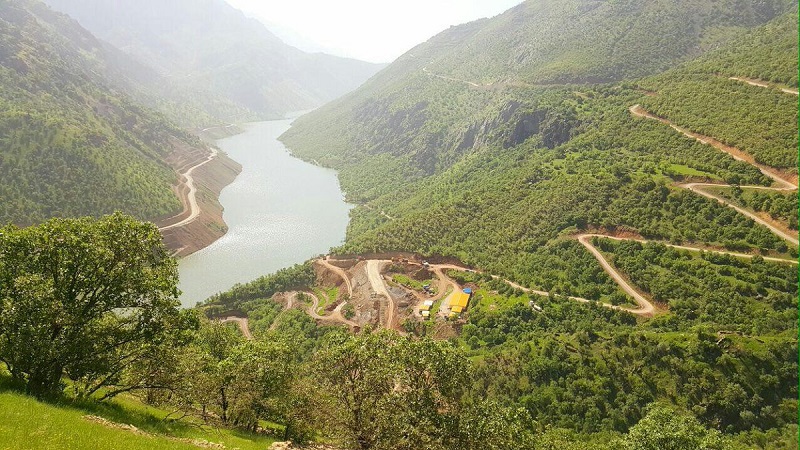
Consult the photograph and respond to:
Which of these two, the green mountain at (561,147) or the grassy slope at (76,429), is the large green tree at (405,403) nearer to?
the grassy slope at (76,429)

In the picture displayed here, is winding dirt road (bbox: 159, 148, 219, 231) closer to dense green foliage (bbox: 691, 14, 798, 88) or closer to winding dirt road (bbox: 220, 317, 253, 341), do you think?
winding dirt road (bbox: 220, 317, 253, 341)

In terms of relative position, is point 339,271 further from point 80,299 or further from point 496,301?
point 80,299

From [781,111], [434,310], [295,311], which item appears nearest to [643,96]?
[781,111]

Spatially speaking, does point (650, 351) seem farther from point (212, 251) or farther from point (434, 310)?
point (212, 251)

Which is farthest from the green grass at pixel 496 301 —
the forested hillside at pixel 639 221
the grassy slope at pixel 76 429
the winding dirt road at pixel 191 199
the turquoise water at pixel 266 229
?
the winding dirt road at pixel 191 199

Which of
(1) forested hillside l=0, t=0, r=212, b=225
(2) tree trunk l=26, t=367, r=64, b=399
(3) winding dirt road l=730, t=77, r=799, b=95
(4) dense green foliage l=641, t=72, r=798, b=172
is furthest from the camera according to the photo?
(1) forested hillside l=0, t=0, r=212, b=225

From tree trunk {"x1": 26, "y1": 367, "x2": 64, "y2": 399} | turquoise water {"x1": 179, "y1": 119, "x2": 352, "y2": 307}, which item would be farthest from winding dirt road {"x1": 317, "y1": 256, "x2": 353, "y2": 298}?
tree trunk {"x1": 26, "y1": 367, "x2": 64, "y2": 399}

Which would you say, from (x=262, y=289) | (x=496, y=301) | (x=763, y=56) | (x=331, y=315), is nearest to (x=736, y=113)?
(x=763, y=56)
